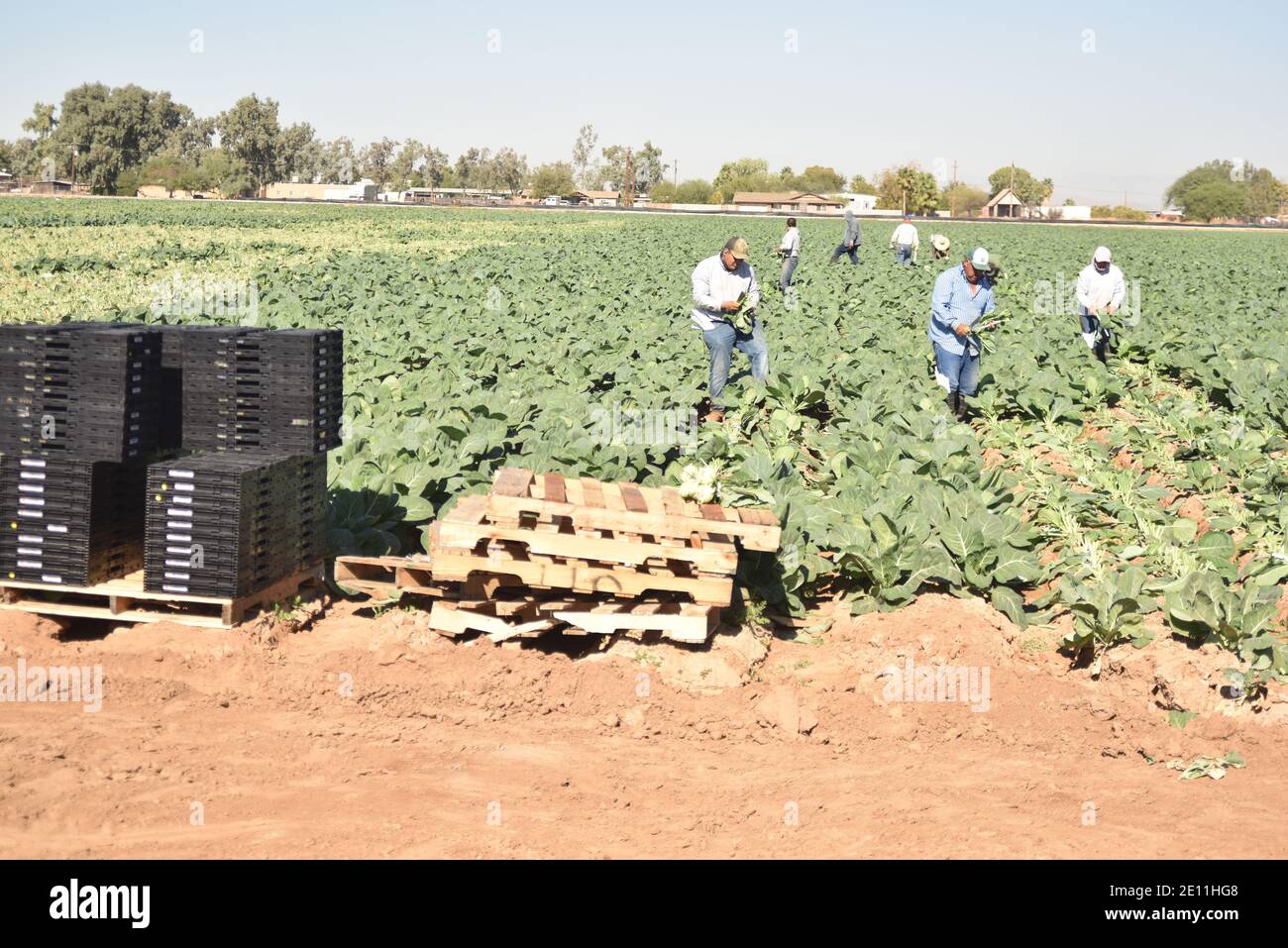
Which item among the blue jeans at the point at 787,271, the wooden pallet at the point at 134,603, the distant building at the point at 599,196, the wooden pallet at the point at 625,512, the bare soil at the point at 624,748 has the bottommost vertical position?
the bare soil at the point at 624,748

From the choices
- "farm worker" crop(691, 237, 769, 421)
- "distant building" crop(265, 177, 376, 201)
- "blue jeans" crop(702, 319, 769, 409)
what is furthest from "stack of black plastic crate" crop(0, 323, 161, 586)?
"distant building" crop(265, 177, 376, 201)

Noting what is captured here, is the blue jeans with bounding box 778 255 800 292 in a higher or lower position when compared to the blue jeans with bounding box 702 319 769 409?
higher

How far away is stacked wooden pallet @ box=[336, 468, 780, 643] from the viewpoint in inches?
251

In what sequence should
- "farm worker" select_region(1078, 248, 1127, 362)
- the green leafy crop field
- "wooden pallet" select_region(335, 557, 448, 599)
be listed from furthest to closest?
1. "farm worker" select_region(1078, 248, 1127, 362)
2. the green leafy crop field
3. "wooden pallet" select_region(335, 557, 448, 599)

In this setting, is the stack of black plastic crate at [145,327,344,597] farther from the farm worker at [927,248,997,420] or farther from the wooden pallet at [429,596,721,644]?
the farm worker at [927,248,997,420]

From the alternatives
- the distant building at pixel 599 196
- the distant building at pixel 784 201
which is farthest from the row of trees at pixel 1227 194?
the distant building at pixel 599 196

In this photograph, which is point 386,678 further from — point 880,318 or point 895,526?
point 880,318

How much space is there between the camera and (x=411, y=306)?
57.7ft

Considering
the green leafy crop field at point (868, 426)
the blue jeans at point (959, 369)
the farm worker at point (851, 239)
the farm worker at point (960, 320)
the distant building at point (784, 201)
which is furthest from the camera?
the distant building at point (784, 201)

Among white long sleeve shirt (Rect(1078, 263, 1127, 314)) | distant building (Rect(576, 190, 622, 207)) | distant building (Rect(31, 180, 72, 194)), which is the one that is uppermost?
distant building (Rect(576, 190, 622, 207))

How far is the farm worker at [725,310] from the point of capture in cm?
1159

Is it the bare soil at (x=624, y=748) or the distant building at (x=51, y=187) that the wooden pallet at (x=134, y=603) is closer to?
the bare soil at (x=624, y=748)

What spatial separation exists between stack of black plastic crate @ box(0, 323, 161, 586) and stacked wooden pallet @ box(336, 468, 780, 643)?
1.81 meters

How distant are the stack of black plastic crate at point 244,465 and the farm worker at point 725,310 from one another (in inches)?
204
